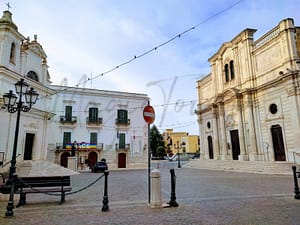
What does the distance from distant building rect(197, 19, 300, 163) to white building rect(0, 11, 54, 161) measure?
17.7m

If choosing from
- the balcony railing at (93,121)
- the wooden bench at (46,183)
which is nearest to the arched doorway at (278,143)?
the wooden bench at (46,183)

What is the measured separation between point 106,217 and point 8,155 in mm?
12231

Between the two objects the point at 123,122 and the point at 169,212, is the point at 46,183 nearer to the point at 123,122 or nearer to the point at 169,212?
the point at 169,212

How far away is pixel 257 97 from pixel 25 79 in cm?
1950

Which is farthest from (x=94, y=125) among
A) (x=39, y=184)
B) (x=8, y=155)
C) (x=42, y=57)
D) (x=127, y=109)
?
(x=39, y=184)

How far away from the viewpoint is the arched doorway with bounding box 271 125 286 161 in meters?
18.2

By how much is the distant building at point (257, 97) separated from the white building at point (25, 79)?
697 inches

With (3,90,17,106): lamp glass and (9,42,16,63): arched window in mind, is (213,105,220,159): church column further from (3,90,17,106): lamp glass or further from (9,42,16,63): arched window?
(3,90,17,106): lamp glass

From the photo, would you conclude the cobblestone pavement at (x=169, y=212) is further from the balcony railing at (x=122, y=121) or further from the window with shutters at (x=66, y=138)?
the balcony railing at (x=122, y=121)

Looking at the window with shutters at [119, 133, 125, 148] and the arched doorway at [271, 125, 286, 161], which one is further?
the window with shutters at [119, 133, 125, 148]

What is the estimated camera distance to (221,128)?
2539 cm

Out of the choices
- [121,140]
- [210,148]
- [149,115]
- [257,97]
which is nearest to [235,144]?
[257,97]

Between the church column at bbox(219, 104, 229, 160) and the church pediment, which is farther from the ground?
the church pediment

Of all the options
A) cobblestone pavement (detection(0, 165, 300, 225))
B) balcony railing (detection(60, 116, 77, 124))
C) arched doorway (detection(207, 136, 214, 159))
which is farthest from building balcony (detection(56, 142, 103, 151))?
cobblestone pavement (detection(0, 165, 300, 225))
